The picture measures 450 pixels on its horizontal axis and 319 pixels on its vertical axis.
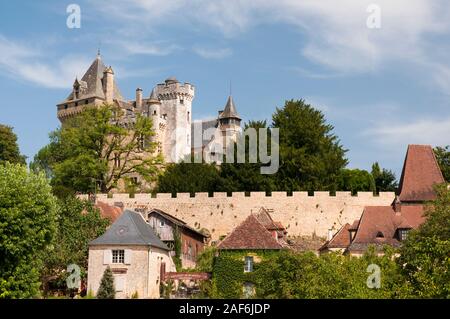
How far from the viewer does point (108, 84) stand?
92062 millimetres

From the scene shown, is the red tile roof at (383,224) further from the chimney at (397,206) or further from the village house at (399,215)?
the chimney at (397,206)

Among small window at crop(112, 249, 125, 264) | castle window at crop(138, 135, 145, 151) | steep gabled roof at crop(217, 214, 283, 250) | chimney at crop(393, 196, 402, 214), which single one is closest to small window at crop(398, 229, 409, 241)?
chimney at crop(393, 196, 402, 214)

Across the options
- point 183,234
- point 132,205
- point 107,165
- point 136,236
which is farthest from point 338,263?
point 107,165

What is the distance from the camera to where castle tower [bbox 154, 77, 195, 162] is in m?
92.2

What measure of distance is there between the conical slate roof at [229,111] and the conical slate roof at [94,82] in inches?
518

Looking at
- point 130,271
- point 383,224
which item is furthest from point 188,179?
point 130,271

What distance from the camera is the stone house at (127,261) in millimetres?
41812

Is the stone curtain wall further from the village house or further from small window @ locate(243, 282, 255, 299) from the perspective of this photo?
small window @ locate(243, 282, 255, 299)

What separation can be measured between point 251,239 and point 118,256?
23.7 feet

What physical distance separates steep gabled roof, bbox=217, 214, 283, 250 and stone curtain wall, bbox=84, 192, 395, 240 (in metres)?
9.00

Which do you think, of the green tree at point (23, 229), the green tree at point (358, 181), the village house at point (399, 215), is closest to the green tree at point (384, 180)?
the green tree at point (358, 181)

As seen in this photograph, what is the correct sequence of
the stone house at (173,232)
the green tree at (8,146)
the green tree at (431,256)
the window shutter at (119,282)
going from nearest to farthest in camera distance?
the green tree at (431,256) → the window shutter at (119,282) → the stone house at (173,232) → the green tree at (8,146)

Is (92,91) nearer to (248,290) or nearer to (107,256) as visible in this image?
(107,256)

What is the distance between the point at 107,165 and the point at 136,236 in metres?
19.5
